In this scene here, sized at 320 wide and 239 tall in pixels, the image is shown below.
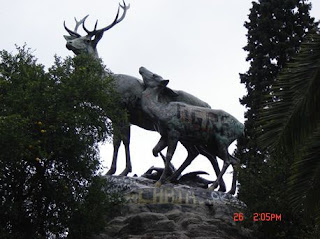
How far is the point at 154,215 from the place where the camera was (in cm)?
1767

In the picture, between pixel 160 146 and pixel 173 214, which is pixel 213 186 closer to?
pixel 160 146

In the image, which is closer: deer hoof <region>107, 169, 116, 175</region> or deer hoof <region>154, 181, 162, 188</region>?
deer hoof <region>154, 181, 162, 188</region>

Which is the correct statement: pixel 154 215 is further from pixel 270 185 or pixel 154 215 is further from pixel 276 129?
pixel 276 129

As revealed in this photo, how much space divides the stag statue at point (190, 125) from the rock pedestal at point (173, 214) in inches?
31.7

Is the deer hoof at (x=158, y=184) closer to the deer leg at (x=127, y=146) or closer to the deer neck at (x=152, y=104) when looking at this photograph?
the deer leg at (x=127, y=146)

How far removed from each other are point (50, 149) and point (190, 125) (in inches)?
226

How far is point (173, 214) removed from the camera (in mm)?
18297

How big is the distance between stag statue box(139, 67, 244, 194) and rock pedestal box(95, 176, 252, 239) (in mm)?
805

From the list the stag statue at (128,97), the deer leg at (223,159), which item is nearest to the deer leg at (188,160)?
the stag statue at (128,97)

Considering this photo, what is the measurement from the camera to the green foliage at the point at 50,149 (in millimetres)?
15281

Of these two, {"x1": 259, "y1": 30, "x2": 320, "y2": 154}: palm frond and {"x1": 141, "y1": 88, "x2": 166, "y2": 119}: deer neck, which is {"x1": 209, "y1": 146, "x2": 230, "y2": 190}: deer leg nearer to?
{"x1": 141, "y1": 88, "x2": 166, "y2": 119}: deer neck

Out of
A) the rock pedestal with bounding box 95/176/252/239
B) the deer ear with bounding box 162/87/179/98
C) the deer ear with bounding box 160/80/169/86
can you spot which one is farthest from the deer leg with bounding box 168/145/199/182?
the deer ear with bounding box 160/80/169/86

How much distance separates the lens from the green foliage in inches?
602

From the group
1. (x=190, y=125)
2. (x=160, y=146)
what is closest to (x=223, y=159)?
(x=190, y=125)
